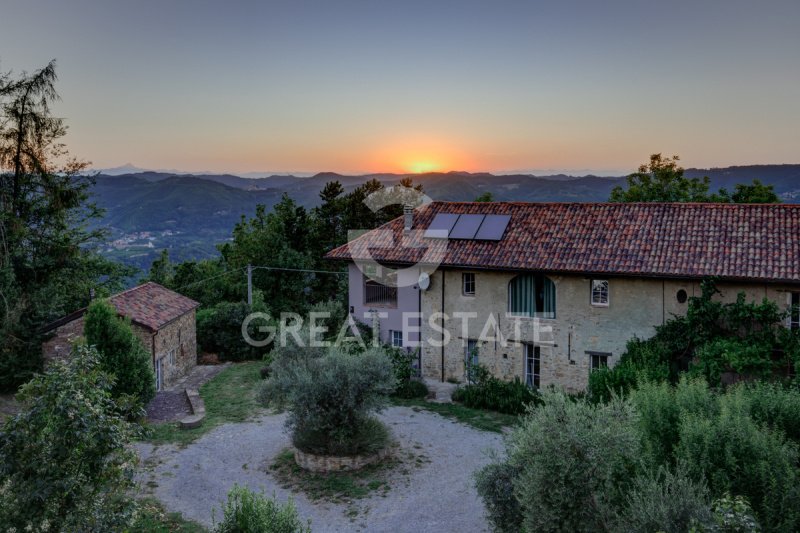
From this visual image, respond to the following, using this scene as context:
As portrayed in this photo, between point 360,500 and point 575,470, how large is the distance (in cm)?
633

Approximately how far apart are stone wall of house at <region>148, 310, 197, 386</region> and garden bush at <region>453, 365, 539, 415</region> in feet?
37.7

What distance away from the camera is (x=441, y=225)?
960 inches

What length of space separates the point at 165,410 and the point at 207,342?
9426 mm

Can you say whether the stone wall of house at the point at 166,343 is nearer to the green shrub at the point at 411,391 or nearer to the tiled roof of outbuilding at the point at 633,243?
the tiled roof of outbuilding at the point at 633,243

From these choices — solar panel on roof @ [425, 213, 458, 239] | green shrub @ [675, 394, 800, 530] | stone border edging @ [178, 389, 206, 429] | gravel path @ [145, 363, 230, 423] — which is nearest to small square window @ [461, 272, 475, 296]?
solar panel on roof @ [425, 213, 458, 239]

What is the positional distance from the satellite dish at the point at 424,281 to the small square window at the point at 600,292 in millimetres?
6228

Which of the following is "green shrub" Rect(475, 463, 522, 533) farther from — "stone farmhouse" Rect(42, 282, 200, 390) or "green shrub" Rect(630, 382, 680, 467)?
"stone farmhouse" Rect(42, 282, 200, 390)

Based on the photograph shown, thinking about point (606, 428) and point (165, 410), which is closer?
point (606, 428)

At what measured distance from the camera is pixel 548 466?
8797 millimetres

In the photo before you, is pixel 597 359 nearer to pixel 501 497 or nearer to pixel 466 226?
pixel 466 226

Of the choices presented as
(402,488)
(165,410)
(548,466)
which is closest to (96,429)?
(548,466)

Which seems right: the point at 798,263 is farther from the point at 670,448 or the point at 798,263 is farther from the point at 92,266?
the point at 92,266

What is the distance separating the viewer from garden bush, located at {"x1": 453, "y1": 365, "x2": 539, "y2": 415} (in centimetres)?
1970

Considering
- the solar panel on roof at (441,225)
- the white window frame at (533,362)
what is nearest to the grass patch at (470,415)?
the white window frame at (533,362)
